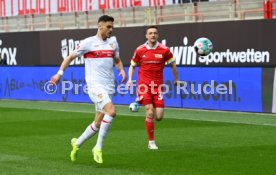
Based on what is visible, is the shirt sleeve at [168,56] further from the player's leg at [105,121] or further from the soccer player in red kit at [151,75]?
the player's leg at [105,121]

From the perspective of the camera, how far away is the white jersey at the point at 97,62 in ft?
40.1

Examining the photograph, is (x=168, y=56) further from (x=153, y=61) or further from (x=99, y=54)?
(x=99, y=54)

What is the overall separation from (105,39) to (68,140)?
3.89m

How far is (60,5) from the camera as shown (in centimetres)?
4244

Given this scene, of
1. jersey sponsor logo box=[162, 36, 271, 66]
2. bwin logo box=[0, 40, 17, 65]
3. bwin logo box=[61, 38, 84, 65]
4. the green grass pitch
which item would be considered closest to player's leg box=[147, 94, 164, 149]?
the green grass pitch

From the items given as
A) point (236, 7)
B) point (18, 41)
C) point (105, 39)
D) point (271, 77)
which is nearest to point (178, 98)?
point (271, 77)

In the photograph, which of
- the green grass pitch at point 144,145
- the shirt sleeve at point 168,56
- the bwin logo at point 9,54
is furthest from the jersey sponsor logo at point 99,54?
the bwin logo at point 9,54

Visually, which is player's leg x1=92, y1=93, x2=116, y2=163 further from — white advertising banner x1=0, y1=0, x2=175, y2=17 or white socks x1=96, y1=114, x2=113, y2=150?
white advertising banner x1=0, y1=0, x2=175, y2=17

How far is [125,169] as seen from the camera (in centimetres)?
1139

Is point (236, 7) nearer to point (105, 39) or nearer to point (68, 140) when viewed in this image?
point (68, 140)

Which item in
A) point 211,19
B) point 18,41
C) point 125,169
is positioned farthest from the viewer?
point 18,41

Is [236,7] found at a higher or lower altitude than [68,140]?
higher

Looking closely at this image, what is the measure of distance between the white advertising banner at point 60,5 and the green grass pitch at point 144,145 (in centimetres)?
1476

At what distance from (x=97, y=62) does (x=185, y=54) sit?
61.8 feet
